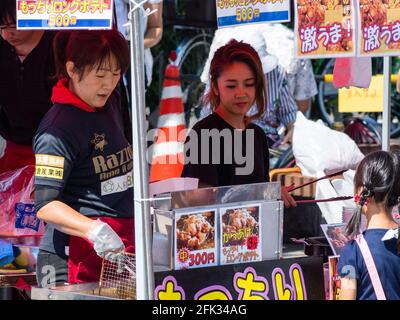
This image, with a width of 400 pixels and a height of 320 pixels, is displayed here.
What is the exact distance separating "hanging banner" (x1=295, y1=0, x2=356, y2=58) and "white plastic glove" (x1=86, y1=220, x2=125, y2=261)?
1443 mm

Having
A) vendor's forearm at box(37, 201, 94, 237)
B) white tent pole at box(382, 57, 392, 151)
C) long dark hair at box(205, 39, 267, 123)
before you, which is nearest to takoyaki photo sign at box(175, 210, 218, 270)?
vendor's forearm at box(37, 201, 94, 237)

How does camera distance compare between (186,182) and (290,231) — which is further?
(290,231)

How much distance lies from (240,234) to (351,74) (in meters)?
1.93

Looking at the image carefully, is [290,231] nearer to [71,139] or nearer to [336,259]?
[336,259]

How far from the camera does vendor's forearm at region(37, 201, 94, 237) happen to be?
347 centimetres

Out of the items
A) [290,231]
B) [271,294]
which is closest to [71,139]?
[271,294]

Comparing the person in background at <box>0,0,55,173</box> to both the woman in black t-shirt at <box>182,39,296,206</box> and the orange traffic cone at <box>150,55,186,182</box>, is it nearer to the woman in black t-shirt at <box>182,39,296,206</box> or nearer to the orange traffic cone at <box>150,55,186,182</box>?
the woman in black t-shirt at <box>182,39,296,206</box>

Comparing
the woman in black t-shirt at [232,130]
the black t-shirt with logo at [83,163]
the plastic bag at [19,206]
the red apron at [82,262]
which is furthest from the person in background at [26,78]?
the red apron at [82,262]

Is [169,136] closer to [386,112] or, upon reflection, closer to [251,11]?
[386,112]

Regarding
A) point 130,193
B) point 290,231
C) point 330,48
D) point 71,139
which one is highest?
point 330,48

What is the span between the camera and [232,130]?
426 centimetres

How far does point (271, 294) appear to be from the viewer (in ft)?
12.3

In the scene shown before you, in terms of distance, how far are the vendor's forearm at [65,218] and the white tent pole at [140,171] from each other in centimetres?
24

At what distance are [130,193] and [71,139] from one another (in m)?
0.40
